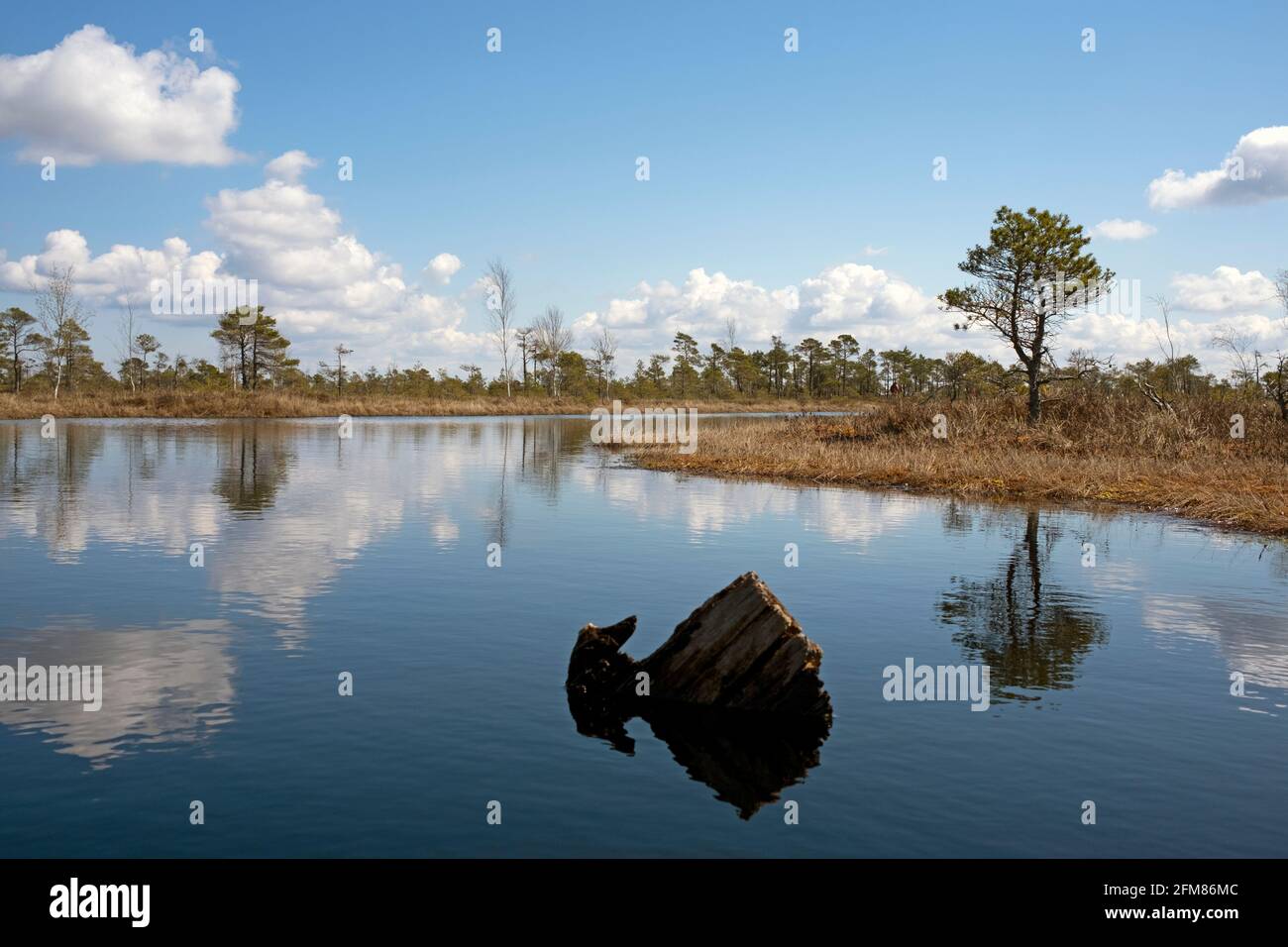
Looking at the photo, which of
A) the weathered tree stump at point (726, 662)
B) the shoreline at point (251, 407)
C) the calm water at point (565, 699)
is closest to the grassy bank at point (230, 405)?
the shoreline at point (251, 407)

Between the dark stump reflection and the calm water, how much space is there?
0.15ft

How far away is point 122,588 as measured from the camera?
15.6m

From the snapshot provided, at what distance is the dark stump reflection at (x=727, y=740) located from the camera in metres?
8.50

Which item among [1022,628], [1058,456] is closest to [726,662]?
[1022,628]

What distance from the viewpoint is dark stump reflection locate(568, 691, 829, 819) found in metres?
8.50

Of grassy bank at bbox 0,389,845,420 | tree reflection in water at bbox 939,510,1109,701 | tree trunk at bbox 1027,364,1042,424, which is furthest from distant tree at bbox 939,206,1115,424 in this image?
grassy bank at bbox 0,389,845,420

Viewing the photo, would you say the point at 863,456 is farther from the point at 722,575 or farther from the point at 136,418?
the point at 136,418

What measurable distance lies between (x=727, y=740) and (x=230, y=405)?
86.0 m

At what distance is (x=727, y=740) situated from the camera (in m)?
9.54

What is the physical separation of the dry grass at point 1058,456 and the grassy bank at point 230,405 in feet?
173

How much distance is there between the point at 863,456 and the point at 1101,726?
27.9 metres

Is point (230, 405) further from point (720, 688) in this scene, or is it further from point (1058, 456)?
point (720, 688)

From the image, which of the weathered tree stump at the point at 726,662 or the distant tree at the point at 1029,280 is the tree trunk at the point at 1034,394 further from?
the weathered tree stump at the point at 726,662
